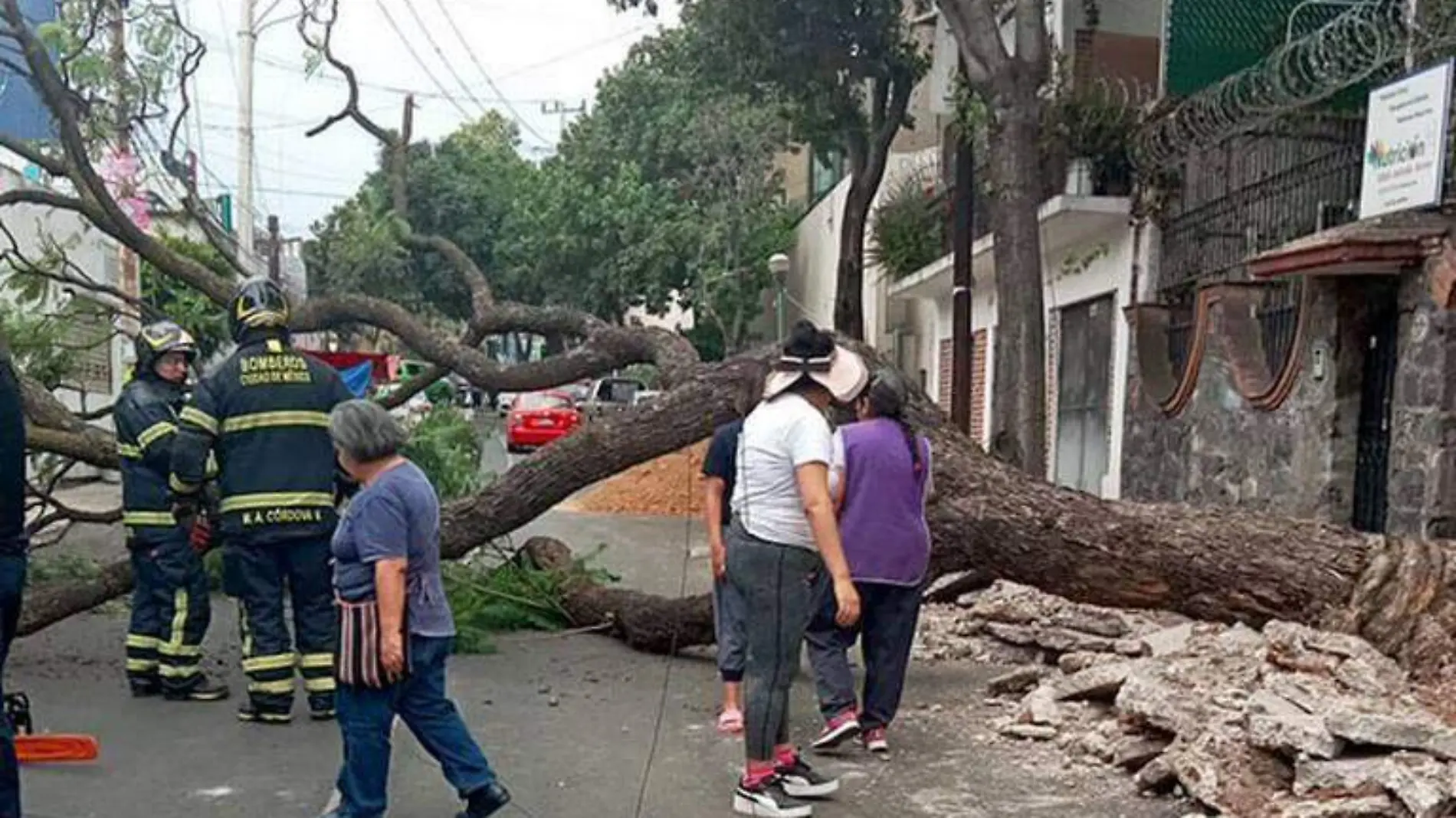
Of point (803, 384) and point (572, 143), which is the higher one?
point (572, 143)

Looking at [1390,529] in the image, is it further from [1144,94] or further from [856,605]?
[1144,94]

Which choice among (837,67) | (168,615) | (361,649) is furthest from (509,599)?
(837,67)

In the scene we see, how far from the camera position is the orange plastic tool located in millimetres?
4863

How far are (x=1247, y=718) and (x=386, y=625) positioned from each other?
2.97m

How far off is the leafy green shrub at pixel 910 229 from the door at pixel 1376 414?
918cm

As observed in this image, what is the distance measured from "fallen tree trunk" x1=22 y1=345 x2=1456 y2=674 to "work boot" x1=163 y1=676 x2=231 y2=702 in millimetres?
1022

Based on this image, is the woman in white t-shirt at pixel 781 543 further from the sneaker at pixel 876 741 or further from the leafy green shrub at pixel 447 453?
the leafy green shrub at pixel 447 453

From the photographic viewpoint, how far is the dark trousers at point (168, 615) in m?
5.79

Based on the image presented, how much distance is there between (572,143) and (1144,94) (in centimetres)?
2341

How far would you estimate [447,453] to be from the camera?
987 centimetres

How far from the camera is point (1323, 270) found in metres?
7.85

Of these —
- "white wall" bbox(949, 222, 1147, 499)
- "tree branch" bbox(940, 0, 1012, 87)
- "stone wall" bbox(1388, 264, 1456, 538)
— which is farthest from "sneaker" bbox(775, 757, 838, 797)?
"white wall" bbox(949, 222, 1147, 499)

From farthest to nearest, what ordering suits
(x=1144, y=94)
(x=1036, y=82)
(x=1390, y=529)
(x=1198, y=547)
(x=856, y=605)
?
(x=1144, y=94) < (x=1036, y=82) < (x=1390, y=529) < (x=1198, y=547) < (x=856, y=605)

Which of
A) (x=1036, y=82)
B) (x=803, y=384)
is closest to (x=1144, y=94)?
Answer: (x=1036, y=82)
